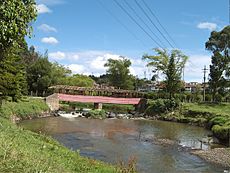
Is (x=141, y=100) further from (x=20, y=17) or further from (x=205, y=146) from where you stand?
(x=20, y=17)

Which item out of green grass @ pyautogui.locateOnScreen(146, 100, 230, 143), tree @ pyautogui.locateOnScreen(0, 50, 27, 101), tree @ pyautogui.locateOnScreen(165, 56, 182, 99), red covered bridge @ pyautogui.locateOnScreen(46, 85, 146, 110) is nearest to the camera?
tree @ pyautogui.locateOnScreen(0, 50, 27, 101)

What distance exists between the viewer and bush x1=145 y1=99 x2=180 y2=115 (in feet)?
200

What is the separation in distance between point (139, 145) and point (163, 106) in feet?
102

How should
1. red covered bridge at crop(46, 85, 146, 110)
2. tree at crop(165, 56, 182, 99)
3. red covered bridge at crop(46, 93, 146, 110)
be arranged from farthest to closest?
tree at crop(165, 56, 182, 99)
red covered bridge at crop(46, 85, 146, 110)
red covered bridge at crop(46, 93, 146, 110)

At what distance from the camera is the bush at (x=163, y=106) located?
200ft

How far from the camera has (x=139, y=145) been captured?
31.2 meters

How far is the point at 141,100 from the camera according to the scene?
69812 mm

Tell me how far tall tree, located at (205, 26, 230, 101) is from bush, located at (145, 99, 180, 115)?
937 cm

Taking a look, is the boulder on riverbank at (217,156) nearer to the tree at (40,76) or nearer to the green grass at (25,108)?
the green grass at (25,108)

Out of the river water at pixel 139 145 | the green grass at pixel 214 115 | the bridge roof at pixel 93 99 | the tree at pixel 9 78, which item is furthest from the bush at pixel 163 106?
the tree at pixel 9 78

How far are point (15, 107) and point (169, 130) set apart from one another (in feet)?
68.9

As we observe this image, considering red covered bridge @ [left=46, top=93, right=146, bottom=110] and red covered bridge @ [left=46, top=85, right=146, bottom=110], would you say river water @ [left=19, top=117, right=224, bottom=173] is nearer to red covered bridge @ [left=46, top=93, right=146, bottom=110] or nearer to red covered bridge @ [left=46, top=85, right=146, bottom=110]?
red covered bridge @ [left=46, top=93, right=146, bottom=110]

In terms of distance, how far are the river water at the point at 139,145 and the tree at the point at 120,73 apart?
181 ft

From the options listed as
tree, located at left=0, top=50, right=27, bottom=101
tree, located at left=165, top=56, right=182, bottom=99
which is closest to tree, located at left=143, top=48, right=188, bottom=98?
tree, located at left=165, top=56, right=182, bottom=99
